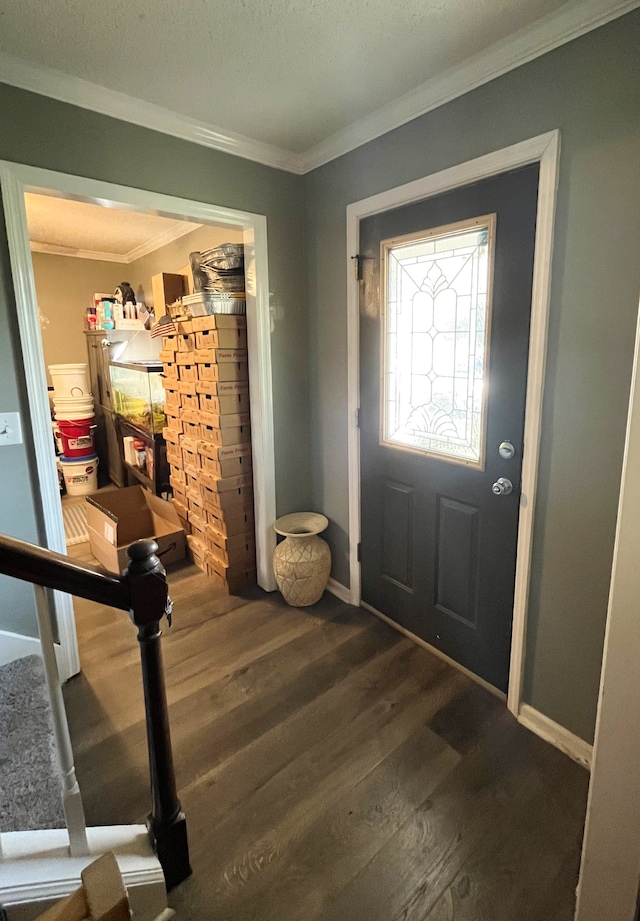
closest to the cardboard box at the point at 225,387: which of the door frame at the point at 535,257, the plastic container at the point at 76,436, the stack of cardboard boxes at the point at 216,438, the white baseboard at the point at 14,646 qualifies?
the stack of cardboard boxes at the point at 216,438

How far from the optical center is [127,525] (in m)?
3.32

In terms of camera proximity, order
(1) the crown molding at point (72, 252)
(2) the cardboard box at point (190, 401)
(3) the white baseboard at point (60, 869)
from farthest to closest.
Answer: (1) the crown molding at point (72, 252), (2) the cardboard box at point (190, 401), (3) the white baseboard at point (60, 869)

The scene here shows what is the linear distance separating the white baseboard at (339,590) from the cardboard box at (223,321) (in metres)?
1.55

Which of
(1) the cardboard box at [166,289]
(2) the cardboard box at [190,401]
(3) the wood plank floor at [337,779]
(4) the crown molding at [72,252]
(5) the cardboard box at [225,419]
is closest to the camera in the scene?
(3) the wood plank floor at [337,779]

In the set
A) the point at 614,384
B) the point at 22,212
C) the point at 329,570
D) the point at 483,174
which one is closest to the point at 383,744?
the point at 329,570

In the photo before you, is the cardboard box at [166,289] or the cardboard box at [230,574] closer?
the cardboard box at [230,574]

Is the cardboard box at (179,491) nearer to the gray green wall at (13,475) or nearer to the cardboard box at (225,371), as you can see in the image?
the cardboard box at (225,371)

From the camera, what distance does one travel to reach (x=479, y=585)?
2.02m

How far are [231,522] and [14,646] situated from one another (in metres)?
1.17

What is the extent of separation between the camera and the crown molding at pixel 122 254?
3.99 meters

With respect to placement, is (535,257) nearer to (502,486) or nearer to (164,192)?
(502,486)

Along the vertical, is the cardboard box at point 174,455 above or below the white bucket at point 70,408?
below

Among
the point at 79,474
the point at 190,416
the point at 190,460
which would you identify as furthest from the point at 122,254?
the point at 190,460

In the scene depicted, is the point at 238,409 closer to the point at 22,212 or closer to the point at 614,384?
the point at 22,212
